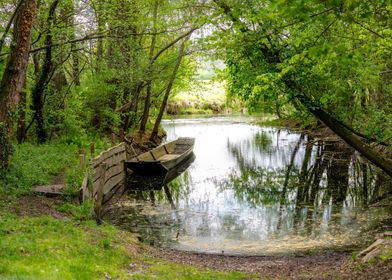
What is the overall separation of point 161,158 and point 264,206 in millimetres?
10957

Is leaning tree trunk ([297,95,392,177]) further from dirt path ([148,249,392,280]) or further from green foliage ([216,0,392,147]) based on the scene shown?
dirt path ([148,249,392,280])

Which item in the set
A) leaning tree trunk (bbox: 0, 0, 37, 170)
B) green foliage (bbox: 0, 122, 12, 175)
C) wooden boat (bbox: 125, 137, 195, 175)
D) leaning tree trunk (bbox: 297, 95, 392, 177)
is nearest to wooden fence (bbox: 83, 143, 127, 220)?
wooden boat (bbox: 125, 137, 195, 175)

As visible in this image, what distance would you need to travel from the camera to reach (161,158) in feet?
89.5

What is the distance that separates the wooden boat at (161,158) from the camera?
76.8ft

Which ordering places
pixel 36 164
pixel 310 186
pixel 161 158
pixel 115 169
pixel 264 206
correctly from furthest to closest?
pixel 161 158
pixel 115 169
pixel 310 186
pixel 264 206
pixel 36 164

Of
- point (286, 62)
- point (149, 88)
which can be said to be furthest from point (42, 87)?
point (286, 62)

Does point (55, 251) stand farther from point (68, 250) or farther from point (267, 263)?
point (267, 263)

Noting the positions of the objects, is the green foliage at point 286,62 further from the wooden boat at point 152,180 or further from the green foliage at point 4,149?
the wooden boat at point 152,180

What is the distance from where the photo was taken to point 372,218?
14.8m

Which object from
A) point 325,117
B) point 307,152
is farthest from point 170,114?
point 325,117

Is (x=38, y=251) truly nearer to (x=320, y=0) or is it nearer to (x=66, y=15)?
(x=320, y=0)

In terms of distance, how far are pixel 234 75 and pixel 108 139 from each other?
14258 millimetres

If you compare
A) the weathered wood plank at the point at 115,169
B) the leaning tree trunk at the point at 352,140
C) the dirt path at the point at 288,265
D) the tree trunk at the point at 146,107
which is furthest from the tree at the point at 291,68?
the tree trunk at the point at 146,107

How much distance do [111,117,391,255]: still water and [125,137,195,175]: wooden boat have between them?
1.07m
